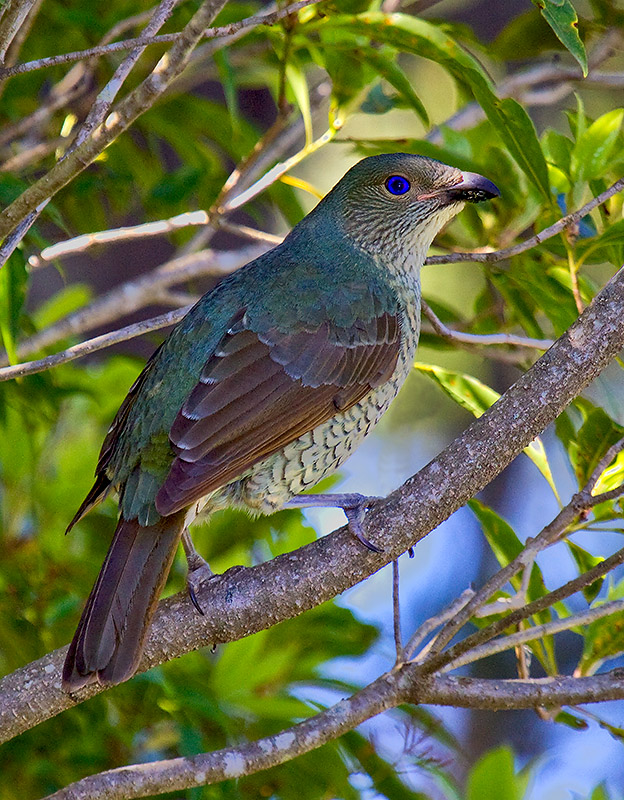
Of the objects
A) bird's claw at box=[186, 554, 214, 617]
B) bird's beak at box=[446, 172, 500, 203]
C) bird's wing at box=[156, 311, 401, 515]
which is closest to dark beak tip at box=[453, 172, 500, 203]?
bird's beak at box=[446, 172, 500, 203]

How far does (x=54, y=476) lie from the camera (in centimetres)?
384

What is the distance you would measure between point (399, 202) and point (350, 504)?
137cm

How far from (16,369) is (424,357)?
425cm

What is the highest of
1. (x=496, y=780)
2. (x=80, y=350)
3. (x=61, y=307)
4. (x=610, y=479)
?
(x=61, y=307)

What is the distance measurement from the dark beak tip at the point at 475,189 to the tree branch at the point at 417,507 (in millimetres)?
1144

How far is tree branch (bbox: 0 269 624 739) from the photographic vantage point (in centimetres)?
235

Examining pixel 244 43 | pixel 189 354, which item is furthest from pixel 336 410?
pixel 244 43

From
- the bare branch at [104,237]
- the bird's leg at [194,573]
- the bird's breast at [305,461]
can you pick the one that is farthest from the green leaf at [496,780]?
the bare branch at [104,237]

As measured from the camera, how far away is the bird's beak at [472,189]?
11.4 feet

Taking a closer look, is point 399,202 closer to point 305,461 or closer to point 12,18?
point 305,461

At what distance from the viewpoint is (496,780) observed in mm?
3088

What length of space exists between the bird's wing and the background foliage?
0.24 m

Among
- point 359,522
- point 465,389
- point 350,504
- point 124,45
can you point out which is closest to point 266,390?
point 350,504

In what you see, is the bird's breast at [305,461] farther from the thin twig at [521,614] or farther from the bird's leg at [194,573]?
the thin twig at [521,614]
